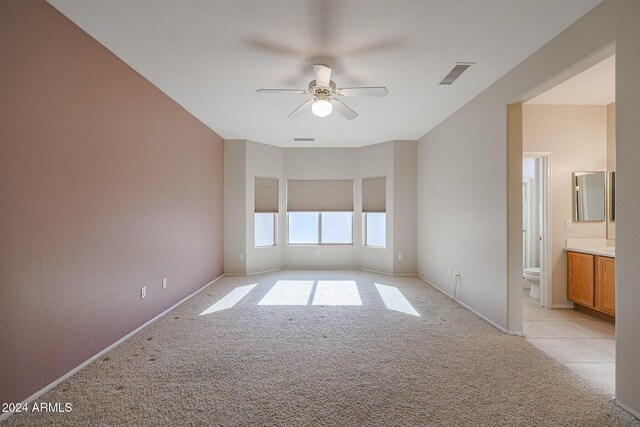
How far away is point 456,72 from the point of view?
3109 mm

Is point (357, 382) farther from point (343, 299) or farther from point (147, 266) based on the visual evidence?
point (147, 266)

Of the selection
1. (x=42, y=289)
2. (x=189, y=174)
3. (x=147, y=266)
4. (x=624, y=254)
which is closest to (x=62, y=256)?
(x=42, y=289)

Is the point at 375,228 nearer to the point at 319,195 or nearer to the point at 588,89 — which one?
the point at 319,195

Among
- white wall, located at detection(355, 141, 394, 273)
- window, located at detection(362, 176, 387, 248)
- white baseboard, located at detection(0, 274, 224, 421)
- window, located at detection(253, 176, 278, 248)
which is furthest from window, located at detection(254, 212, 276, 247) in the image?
white baseboard, located at detection(0, 274, 224, 421)

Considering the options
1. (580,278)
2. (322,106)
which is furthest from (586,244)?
(322,106)

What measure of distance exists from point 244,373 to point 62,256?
1622 millimetres

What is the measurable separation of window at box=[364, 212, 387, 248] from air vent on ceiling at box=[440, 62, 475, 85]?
3301 mm

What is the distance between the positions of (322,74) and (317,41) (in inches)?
10.6

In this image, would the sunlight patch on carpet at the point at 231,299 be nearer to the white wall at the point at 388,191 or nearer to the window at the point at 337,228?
the window at the point at 337,228

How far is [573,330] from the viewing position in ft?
10.8

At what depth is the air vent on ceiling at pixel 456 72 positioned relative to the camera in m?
2.95

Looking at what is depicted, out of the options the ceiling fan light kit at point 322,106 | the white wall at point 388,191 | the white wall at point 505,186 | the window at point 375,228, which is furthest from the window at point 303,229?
the ceiling fan light kit at point 322,106

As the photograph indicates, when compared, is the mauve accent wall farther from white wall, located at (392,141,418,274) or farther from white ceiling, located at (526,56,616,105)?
white ceiling, located at (526,56,616,105)

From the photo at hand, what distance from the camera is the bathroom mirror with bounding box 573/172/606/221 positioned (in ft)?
13.1
